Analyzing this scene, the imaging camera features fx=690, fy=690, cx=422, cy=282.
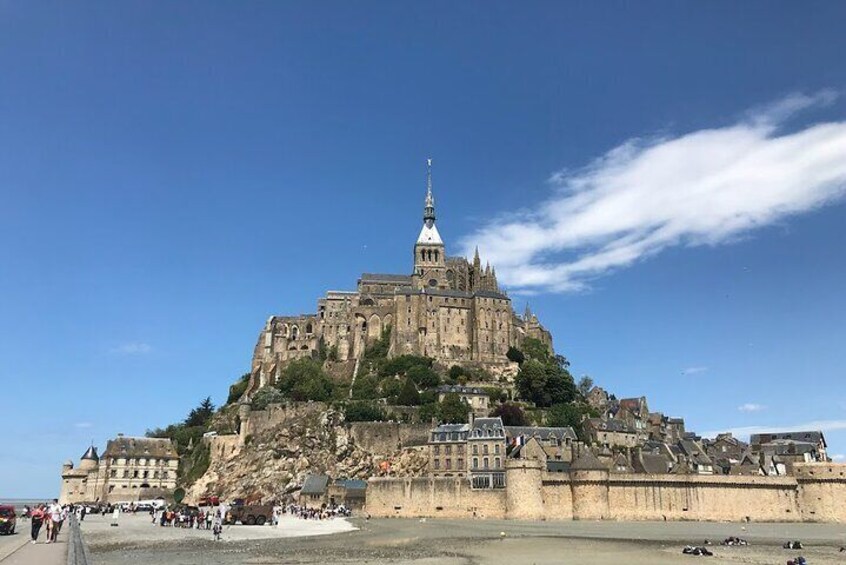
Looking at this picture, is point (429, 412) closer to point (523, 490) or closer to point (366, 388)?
point (366, 388)

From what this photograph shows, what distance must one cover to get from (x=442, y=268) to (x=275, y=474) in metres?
45.0

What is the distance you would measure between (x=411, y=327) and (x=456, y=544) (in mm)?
54329

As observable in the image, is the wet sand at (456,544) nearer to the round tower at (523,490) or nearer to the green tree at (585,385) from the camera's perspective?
the round tower at (523,490)

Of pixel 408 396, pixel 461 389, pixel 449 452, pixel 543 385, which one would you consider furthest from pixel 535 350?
pixel 449 452

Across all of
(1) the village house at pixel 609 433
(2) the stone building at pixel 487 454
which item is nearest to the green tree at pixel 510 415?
(1) the village house at pixel 609 433

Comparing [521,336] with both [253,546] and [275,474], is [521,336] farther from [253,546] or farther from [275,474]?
[253,546]

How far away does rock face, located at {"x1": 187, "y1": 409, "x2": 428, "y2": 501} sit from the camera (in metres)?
63.6

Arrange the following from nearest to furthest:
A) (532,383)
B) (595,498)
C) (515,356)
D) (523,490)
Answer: (523,490), (595,498), (532,383), (515,356)

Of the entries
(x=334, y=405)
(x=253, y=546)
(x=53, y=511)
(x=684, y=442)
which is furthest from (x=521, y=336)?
(x=53, y=511)

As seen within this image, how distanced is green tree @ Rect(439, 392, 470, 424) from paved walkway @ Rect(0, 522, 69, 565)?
45.1m

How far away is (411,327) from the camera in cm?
8738

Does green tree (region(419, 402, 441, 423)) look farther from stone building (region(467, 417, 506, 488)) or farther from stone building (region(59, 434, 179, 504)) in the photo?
stone building (region(59, 434, 179, 504))

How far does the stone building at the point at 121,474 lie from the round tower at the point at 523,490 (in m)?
40.4

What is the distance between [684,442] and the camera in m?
75.2
